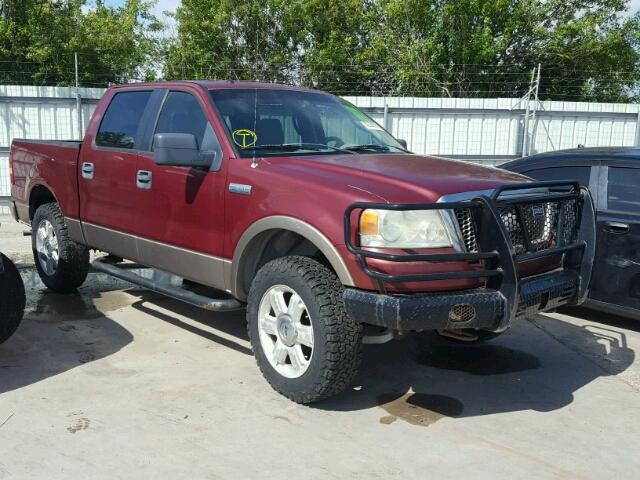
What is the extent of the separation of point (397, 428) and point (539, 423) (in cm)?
86

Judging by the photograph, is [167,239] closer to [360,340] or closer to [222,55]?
[360,340]

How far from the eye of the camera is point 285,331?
13.3ft

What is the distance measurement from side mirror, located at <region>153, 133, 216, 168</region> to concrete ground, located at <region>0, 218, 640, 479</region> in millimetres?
1436

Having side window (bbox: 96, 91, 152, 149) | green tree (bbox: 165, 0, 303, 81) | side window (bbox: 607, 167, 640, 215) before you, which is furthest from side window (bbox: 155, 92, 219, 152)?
green tree (bbox: 165, 0, 303, 81)

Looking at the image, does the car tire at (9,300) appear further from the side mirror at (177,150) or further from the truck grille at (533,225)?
the truck grille at (533,225)

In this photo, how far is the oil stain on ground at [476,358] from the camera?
4883 millimetres

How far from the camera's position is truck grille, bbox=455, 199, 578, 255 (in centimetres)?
367

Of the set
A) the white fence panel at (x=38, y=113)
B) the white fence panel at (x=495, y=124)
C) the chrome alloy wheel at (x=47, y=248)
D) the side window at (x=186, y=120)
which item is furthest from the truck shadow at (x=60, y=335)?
the white fence panel at (x=495, y=124)

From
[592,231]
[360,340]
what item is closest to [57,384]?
[360,340]

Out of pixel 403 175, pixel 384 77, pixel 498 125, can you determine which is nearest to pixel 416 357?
pixel 403 175

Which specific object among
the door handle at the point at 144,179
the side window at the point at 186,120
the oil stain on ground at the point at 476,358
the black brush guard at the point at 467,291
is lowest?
the oil stain on ground at the point at 476,358

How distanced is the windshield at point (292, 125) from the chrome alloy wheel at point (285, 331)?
3.34ft

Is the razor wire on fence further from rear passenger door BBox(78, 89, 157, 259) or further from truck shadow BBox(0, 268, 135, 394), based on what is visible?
rear passenger door BBox(78, 89, 157, 259)

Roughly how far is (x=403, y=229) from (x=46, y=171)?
13.6 ft
